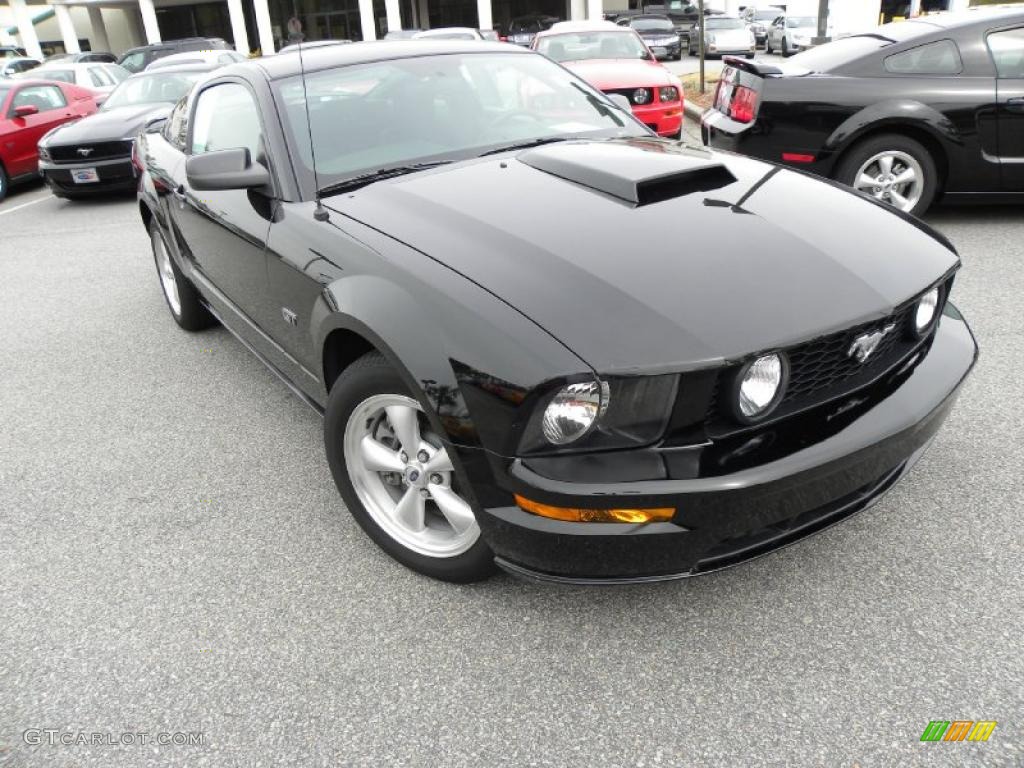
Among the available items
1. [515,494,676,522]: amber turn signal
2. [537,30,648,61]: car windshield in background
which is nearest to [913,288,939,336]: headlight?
[515,494,676,522]: amber turn signal

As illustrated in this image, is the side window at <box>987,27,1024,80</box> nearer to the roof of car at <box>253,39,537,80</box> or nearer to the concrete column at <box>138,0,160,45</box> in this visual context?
the roof of car at <box>253,39,537,80</box>

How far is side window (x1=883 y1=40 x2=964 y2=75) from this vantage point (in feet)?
18.4

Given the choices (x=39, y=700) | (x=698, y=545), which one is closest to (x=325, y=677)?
(x=39, y=700)

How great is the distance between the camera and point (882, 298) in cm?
210

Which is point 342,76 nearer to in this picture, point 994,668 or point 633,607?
point 633,607

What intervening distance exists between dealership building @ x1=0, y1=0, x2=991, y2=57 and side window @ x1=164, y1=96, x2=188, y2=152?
32.0m

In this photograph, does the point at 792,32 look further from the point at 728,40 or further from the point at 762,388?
the point at 762,388

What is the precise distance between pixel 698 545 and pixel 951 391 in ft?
3.27

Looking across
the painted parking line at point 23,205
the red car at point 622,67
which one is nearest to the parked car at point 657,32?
the red car at point 622,67

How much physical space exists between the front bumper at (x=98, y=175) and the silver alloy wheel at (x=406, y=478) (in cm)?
796

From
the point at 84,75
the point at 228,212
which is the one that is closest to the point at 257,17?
the point at 84,75

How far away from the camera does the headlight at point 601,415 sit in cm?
186

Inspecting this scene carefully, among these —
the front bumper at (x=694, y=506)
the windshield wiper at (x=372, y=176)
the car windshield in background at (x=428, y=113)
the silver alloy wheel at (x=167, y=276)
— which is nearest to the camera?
the front bumper at (x=694, y=506)

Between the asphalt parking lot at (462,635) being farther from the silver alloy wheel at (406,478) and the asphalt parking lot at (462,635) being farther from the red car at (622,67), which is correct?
the red car at (622,67)
